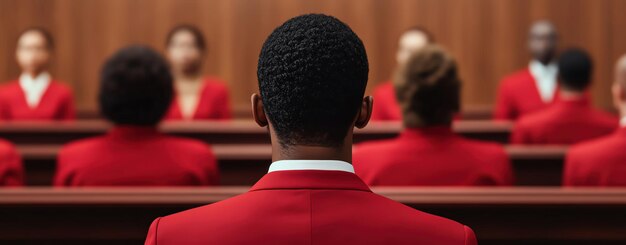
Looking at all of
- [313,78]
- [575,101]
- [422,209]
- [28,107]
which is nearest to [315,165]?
[313,78]

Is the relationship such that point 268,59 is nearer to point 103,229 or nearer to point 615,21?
point 103,229

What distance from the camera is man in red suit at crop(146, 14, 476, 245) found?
1185mm

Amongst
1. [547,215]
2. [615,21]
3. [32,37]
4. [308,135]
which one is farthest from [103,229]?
[615,21]

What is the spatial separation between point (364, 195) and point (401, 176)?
1690mm

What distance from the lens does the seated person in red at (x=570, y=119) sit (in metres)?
4.26

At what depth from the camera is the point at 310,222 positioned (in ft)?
3.90

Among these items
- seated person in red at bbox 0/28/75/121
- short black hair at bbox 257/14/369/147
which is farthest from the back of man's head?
seated person in red at bbox 0/28/75/121

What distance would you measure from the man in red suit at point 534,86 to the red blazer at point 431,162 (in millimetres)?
3807

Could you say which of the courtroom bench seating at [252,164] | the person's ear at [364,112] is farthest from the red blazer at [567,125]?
the person's ear at [364,112]

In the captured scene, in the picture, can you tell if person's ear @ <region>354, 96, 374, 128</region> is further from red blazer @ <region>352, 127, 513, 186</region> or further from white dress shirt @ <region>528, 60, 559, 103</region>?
white dress shirt @ <region>528, 60, 559, 103</region>

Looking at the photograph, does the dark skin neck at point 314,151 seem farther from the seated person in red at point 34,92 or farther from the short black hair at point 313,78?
the seated person in red at point 34,92

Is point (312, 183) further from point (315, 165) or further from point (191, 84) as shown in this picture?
point (191, 84)

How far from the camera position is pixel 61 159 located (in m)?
3.02

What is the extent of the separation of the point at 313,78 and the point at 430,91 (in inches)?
70.1
